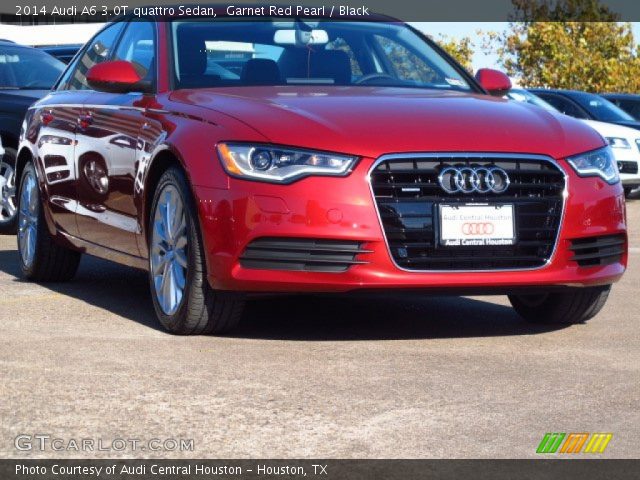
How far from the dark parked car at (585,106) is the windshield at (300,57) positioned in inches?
534

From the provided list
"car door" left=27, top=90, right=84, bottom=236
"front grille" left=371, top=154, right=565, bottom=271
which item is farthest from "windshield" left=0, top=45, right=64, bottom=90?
"front grille" left=371, top=154, right=565, bottom=271

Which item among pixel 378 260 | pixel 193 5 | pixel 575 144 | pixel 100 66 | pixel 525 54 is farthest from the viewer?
pixel 525 54

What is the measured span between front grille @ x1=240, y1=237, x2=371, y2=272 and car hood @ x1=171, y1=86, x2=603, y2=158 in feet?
1.32

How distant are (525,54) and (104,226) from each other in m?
55.2

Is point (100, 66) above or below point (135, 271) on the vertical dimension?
above

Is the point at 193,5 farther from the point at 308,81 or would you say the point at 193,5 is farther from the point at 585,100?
the point at 585,100

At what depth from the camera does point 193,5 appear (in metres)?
8.09

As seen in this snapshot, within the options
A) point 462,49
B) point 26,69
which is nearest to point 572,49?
point 462,49

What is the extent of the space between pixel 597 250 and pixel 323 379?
1794 mm

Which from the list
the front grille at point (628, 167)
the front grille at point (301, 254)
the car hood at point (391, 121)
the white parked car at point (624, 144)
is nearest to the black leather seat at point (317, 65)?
the car hood at point (391, 121)

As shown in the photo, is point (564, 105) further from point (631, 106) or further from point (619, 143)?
point (631, 106)

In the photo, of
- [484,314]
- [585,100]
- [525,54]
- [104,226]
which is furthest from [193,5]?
[525,54]

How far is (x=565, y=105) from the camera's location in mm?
21844

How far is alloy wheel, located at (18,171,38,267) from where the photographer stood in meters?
9.05
